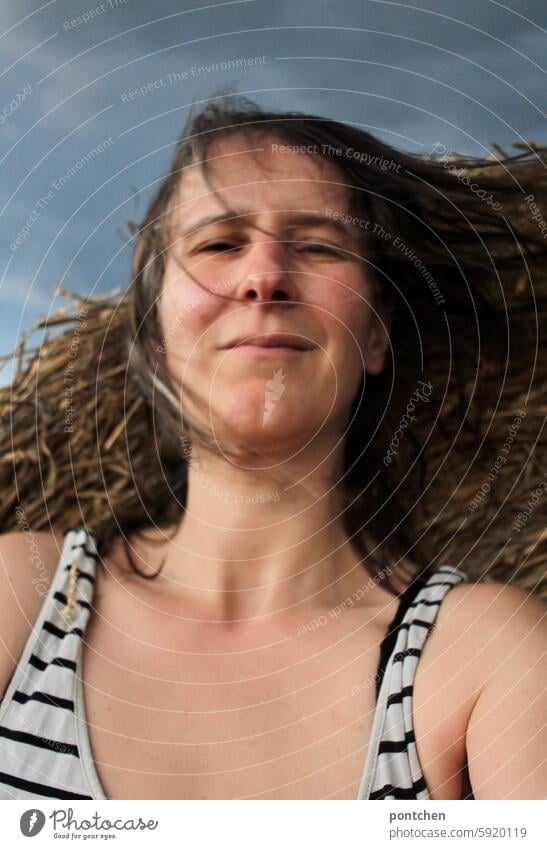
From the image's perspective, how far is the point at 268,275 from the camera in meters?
0.86

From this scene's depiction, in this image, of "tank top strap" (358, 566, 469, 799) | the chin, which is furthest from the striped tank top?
the chin

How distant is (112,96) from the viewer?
3.07 feet

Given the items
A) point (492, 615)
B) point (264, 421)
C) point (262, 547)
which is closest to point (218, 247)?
point (264, 421)

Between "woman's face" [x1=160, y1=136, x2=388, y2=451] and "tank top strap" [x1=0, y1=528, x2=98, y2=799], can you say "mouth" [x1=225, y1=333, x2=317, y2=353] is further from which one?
"tank top strap" [x1=0, y1=528, x2=98, y2=799]

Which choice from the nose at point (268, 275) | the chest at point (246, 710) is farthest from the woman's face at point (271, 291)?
the chest at point (246, 710)

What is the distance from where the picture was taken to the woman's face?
2.85 feet

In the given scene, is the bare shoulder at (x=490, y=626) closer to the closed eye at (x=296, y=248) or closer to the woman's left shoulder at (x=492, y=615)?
the woman's left shoulder at (x=492, y=615)

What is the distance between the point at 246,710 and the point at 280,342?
0.31 m

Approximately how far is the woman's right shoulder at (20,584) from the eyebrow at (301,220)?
0.30 meters

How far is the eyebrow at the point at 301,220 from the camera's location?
2.85ft

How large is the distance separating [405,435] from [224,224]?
0.36m

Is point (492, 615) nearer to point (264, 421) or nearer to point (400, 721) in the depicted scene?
point (400, 721)

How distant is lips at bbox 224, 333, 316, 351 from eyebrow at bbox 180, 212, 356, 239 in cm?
9

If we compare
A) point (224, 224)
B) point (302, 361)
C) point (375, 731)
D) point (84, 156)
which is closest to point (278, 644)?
point (375, 731)
